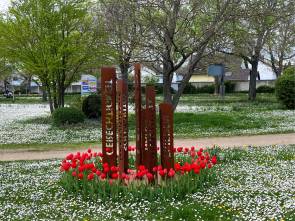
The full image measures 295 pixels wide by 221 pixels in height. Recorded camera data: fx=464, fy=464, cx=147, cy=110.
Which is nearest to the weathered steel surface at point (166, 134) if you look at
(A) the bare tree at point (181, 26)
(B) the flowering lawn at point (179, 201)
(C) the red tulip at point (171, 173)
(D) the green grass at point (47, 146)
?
(C) the red tulip at point (171, 173)

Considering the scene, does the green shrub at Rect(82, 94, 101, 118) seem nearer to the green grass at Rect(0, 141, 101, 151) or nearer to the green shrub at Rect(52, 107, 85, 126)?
the green shrub at Rect(52, 107, 85, 126)

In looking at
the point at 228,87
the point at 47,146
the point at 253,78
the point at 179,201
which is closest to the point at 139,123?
the point at 179,201

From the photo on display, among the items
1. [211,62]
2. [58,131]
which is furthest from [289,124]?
[211,62]

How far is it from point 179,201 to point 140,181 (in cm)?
84

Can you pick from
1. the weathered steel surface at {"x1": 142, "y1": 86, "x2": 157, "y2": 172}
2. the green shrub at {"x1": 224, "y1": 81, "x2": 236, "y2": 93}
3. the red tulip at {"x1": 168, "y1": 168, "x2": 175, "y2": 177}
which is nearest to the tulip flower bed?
the red tulip at {"x1": 168, "y1": 168, "x2": 175, "y2": 177}

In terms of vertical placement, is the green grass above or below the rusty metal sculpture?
below

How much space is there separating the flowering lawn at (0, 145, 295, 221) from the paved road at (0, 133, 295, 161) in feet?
10.8

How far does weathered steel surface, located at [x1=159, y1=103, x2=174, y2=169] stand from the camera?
844cm

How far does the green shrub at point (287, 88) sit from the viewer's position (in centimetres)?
2832

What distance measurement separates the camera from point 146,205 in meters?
7.23

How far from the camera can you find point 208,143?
15516mm

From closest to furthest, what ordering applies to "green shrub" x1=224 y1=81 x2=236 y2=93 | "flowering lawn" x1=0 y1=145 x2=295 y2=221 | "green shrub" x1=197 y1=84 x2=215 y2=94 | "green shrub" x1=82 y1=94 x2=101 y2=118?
"flowering lawn" x1=0 y1=145 x2=295 y2=221 < "green shrub" x1=82 y1=94 x2=101 y2=118 < "green shrub" x1=224 y1=81 x2=236 y2=93 < "green shrub" x1=197 y1=84 x2=215 y2=94

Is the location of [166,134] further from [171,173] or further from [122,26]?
[122,26]

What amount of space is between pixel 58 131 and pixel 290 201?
13.8 meters
